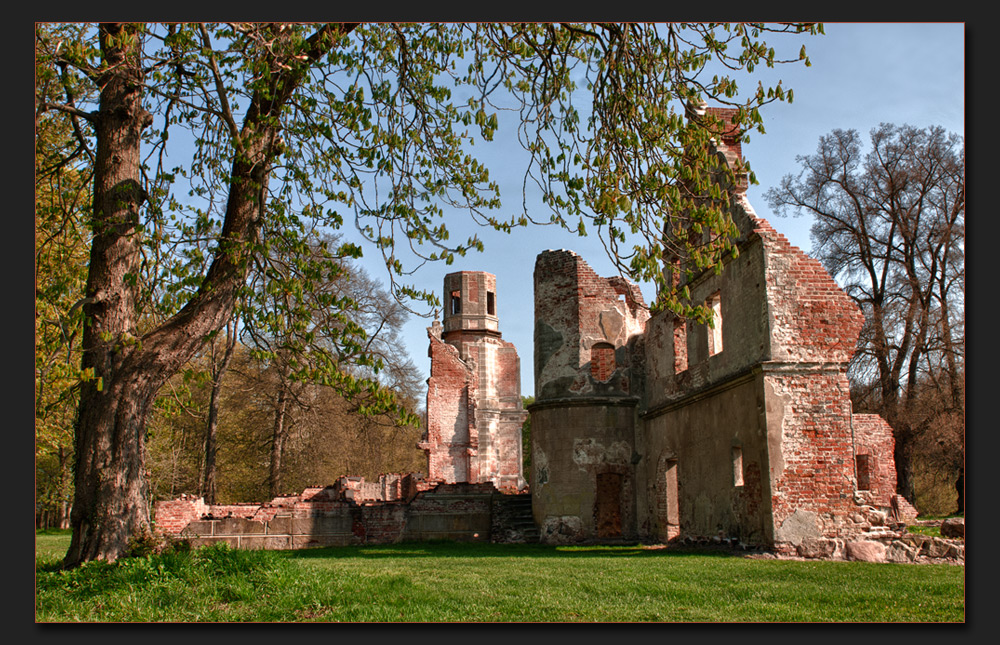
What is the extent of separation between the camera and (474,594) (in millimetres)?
8102

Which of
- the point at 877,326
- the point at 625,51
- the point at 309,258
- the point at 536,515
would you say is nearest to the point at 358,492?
the point at 536,515

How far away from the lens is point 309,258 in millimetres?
8445

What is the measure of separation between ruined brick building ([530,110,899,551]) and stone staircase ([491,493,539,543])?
1.87ft

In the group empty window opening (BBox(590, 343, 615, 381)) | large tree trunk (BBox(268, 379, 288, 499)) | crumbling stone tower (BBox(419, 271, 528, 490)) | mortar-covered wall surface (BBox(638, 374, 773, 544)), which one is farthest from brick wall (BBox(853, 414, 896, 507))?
large tree trunk (BBox(268, 379, 288, 499))

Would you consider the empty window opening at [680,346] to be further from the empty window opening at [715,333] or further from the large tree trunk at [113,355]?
the large tree trunk at [113,355]

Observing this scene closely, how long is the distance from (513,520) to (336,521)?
A: 4.25 meters

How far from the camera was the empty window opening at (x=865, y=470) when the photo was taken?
816 inches

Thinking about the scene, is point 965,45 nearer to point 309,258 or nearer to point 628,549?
point 309,258

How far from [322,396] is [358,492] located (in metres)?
3.51

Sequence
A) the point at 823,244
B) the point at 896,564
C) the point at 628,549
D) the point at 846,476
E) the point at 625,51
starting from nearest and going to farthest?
the point at 625,51 < the point at 896,564 < the point at 846,476 < the point at 628,549 < the point at 823,244

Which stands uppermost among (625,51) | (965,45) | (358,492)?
(625,51)

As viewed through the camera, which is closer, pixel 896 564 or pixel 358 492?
pixel 896 564

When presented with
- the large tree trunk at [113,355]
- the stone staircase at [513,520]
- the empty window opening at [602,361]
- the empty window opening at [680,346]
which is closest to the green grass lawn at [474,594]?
the large tree trunk at [113,355]

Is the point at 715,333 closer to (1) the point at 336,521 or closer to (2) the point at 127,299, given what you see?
(1) the point at 336,521
